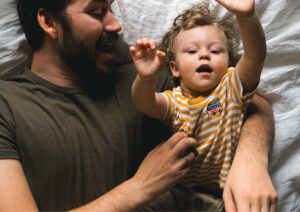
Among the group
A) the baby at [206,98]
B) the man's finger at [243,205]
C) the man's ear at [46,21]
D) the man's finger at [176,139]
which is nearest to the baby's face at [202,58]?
the baby at [206,98]

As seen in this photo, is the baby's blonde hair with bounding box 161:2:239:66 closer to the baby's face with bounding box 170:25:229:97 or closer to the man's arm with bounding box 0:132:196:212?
the baby's face with bounding box 170:25:229:97

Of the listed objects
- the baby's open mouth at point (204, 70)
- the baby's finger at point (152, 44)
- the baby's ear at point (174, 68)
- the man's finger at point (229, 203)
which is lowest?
the man's finger at point (229, 203)

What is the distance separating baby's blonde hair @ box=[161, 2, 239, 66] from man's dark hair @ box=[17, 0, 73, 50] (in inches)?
15.5

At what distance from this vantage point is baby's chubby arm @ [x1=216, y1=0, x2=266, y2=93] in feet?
2.70

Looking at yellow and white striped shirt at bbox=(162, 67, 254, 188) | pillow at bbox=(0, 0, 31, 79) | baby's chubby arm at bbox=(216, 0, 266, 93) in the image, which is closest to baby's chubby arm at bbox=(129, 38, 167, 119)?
yellow and white striped shirt at bbox=(162, 67, 254, 188)

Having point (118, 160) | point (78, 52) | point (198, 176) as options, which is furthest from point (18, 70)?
point (198, 176)

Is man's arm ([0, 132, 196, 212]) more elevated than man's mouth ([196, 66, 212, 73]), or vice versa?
man's mouth ([196, 66, 212, 73])

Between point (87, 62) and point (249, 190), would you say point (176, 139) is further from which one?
point (87, 62)

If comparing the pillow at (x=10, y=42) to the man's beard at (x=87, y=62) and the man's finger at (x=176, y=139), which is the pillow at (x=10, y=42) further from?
the man's finger at (x=176, y=139)

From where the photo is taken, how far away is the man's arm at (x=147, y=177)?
38.0 inches

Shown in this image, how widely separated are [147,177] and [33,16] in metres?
0.71

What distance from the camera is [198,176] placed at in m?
1.10

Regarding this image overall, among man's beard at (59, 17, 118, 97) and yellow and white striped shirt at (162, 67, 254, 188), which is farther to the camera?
man's beard at (59, 17, 118, 97)

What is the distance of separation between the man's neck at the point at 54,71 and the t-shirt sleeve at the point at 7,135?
20cm
